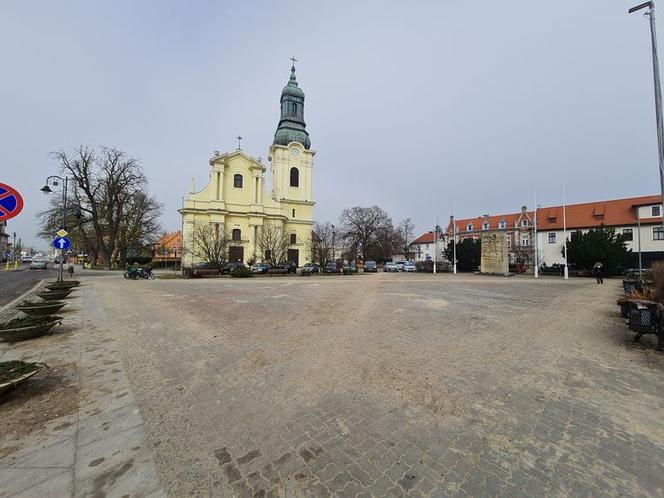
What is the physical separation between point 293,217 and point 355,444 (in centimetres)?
4800

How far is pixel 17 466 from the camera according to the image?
2.65m

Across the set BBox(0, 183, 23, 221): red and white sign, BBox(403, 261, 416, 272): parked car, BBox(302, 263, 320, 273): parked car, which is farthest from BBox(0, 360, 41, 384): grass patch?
BBox(403, 261, 416, 272): parked car

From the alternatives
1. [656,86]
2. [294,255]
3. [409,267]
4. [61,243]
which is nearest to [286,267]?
[294,255]

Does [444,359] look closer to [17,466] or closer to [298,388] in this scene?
[298,388]

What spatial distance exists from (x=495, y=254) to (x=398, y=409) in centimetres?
3577

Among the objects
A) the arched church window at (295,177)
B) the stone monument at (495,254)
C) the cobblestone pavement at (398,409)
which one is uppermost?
the arched church window at (295,177)

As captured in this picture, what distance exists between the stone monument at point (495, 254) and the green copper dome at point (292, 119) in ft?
107

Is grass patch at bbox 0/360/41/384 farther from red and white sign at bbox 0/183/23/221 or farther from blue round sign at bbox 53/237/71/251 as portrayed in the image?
blue round sign at bbox 53/237/71/251

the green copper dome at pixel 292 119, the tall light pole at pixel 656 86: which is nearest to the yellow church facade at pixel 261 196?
the green copper dome at pixel 292 119

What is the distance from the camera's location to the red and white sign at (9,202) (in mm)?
4953

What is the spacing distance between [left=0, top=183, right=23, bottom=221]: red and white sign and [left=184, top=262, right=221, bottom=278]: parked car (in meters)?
24.1

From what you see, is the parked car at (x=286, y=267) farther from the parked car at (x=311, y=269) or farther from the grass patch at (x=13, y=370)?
the grass patch at (x=13, y=370)

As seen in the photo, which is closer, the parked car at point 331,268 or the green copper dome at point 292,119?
the parked car at point 331,268

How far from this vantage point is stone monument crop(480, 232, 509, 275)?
3378 centimetres
